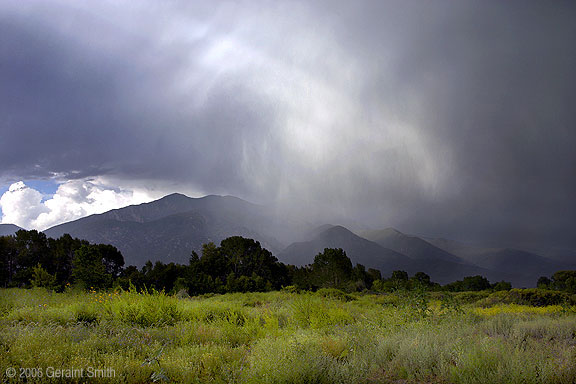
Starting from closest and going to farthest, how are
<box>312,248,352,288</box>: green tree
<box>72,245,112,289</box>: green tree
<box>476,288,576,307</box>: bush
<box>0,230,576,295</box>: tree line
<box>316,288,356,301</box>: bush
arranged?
<box>476,288,576,307</box>: bush → <box>316,288,356,301</box>: bush → <box>72,245,112,289</box>: green tree → <box>0,230,576,295</box>: tree line → <box>312,248,352,288</box>: green tree

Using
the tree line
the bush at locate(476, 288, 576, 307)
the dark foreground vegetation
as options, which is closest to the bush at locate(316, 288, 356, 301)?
the tree line

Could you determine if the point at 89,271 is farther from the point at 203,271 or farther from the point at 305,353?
the point at 305,353

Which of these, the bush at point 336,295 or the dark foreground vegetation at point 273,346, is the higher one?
the dark foreground vegetation at point 273,346

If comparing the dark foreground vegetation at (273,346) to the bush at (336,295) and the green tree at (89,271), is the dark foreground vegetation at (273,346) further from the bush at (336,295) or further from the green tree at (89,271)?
the green tree at (89,271)

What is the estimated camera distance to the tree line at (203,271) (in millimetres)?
35500

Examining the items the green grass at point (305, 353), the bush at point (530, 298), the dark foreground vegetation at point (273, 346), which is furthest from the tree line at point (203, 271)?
the green grass at point (305, 353)

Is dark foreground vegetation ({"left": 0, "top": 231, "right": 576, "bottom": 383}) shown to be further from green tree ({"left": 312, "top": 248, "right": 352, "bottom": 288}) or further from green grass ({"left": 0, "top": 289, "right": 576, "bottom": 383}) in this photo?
green tree ({"left": 312, "top": 248, "right": 352, "bottom": 288})

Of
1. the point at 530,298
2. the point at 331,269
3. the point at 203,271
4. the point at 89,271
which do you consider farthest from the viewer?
the point at 331,269

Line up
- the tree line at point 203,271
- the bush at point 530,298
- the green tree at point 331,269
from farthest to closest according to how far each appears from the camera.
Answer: the green tree at point 331,269 → the tree line at point 203,271 → the bush at point 530,298

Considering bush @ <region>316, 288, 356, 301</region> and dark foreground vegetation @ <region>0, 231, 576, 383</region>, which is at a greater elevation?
dark foreground vegetation @ <region>0, 231, 576, 383</region>

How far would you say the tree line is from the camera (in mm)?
35500

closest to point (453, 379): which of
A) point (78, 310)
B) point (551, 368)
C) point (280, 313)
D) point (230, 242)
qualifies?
point (551, 368)

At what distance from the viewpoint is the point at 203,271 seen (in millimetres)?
41000

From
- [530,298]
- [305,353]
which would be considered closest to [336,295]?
[530,298]
